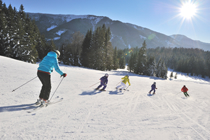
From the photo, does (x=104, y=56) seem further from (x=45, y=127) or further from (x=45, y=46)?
(x=45, y=127)

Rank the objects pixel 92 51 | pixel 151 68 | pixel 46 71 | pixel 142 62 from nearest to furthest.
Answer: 1. pixel 46 71
2. pixel 92 51
3. pixel 151 68
4. pixel 142 62

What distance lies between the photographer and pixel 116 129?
2.97m

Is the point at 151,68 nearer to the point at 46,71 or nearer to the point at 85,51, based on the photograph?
the point at 85,51

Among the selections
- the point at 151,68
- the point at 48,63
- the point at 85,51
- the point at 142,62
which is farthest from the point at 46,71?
the point at 151,68

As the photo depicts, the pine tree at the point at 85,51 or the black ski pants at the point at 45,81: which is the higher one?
the pine tree at the point at 85,51

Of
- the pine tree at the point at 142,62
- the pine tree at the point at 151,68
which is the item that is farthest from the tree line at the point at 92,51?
the pine tree at the point at 151,68

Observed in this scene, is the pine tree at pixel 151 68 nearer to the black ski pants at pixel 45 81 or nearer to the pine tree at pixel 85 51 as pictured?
the pine tree at pixel 85 51

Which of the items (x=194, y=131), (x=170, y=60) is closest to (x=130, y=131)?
(x=194, y=131)

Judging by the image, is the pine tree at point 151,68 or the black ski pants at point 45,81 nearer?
the black ski pants at point 45,81

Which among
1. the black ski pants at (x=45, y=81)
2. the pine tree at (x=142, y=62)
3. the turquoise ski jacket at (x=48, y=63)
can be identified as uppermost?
the pine tree at (x=142, y=62)

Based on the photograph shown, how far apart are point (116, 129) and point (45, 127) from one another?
1.95 metres

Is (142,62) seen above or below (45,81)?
above

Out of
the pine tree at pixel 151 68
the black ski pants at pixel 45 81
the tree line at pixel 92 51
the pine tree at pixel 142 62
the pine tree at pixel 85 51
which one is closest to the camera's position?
the black ski pants at pixel 45 81

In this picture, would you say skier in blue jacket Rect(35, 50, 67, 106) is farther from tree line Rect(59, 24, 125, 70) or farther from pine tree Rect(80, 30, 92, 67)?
pine tree Rect(80, 30, 92, 67)
